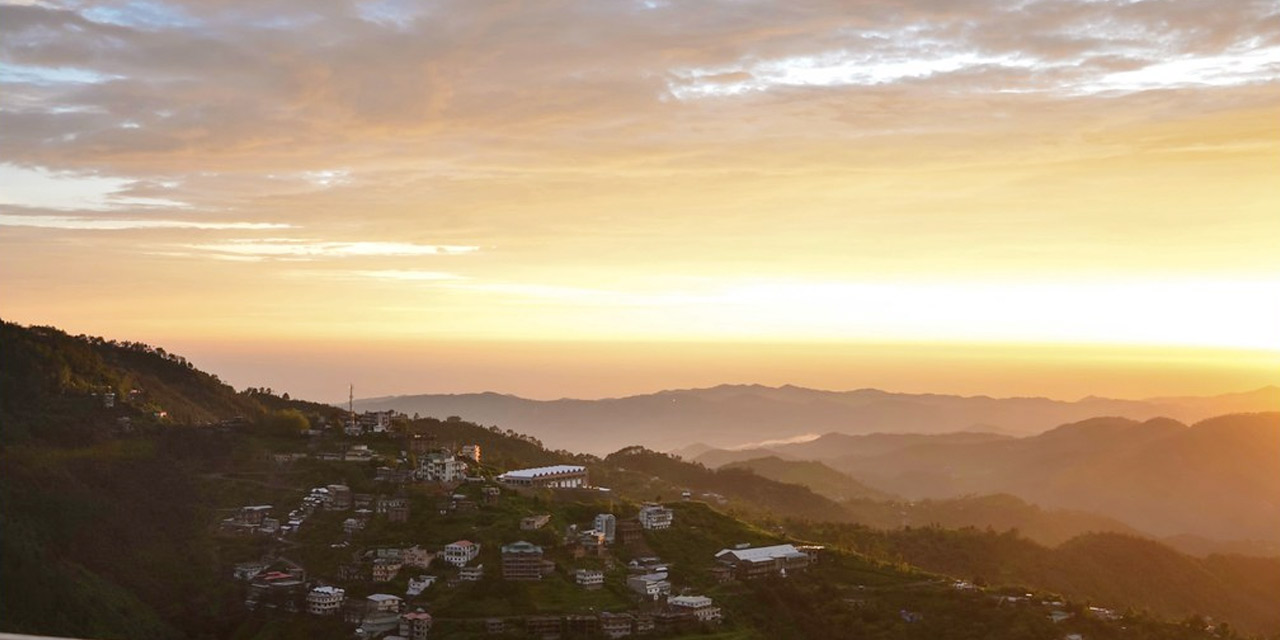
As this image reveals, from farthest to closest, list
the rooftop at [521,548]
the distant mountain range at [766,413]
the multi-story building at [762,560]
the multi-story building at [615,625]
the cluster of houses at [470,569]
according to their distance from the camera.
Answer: the distant mountain range at [766,413] → the multi-story building at [762,560] → the rooftop at [521,548] → the cluster of houses at [470,569] → the multi-story building at [615,625]

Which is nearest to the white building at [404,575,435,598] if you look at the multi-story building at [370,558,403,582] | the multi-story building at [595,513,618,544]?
the multi-story building at [370,558,403,582]

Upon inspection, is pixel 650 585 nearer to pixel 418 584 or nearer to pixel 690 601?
pixel 690 601

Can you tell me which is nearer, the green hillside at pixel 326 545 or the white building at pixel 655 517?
the green hillside at pixel 326 545

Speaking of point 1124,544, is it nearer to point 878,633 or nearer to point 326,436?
point 878,633

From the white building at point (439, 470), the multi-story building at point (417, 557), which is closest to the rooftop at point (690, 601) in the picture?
the multi-story building at point (417, 557)

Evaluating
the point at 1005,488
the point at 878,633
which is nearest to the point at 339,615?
the point at 878,633

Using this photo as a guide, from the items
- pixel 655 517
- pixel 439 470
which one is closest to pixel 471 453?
pixel 439 470

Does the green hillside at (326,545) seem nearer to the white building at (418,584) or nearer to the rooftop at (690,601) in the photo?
the white building at (418,584)
